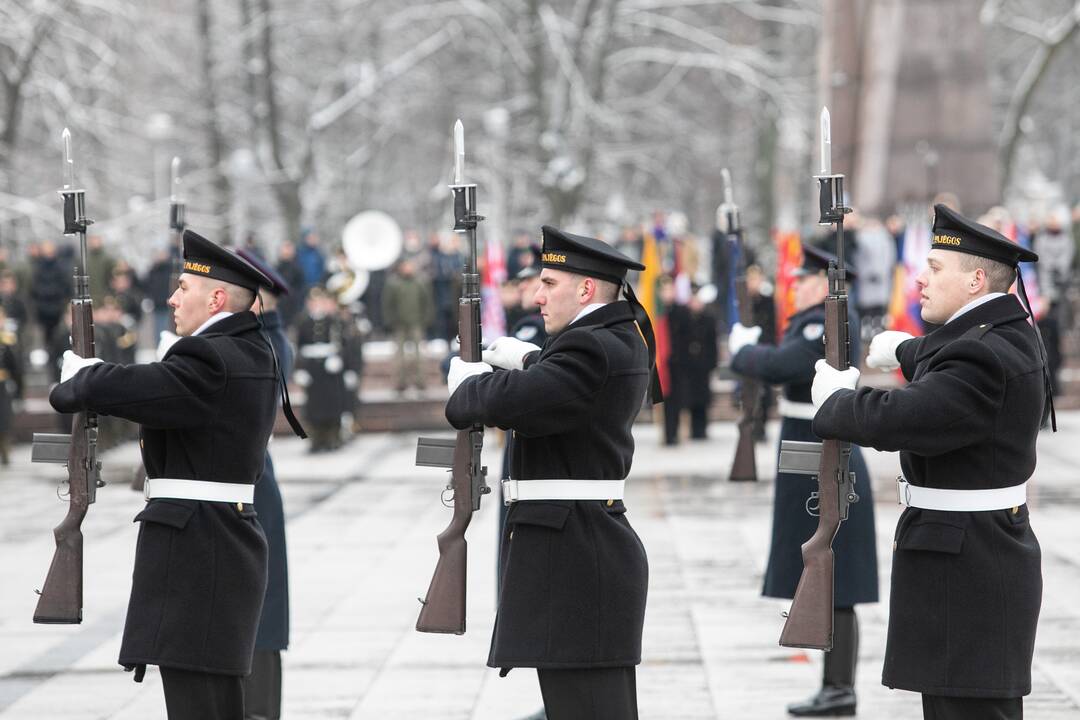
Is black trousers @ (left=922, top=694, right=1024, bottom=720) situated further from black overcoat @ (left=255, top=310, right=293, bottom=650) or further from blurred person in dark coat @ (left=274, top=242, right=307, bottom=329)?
blurred person in dark coat @ (left=274, top=242, right=307, bottom=329)

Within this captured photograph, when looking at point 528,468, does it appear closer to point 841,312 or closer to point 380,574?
point 841,312

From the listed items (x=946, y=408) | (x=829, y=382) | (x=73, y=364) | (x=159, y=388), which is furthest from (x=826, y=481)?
(x=73, y=364)

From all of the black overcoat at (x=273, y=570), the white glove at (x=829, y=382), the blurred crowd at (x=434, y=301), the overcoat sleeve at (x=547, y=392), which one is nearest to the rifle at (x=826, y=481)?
the white glove at (x=829, y=382)

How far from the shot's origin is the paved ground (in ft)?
23.6

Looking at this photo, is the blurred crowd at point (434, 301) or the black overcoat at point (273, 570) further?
the blurred crowd at point (434, 301)

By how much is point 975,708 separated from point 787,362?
234 centimetres

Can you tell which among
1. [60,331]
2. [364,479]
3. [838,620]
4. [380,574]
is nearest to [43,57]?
[60,331]

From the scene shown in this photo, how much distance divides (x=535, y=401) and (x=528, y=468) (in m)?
0.36

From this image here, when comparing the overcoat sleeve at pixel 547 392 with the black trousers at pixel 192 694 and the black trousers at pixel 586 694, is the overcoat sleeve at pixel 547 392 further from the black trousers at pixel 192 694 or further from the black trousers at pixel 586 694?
the black trousers at pixel 192 694

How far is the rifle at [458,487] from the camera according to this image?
5.27m

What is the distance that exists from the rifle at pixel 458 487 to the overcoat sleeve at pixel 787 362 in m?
1.78

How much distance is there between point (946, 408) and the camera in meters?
4.61

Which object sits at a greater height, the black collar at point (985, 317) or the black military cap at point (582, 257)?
the black military cap at point (582, 257)

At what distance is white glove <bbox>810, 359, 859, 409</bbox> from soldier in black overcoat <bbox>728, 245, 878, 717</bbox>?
66.1 inches
